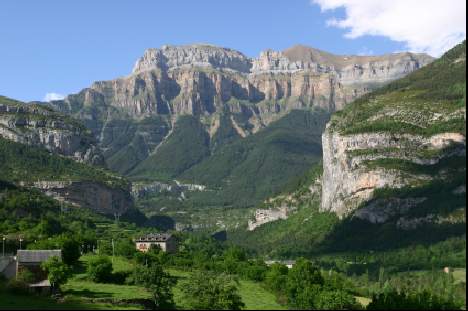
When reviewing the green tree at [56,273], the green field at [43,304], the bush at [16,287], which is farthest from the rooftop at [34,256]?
the green field at [43,304]

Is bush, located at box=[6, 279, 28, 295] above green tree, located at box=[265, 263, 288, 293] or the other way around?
above

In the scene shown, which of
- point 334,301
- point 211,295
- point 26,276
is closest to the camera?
point 211,295

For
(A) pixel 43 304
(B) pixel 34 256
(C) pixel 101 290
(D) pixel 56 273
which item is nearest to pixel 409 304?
(C) pixel 101 290

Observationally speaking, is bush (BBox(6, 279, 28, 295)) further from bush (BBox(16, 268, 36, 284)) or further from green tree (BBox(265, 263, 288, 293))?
green tree (BBox(265, 263, 288, 293))

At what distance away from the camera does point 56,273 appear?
103 meters

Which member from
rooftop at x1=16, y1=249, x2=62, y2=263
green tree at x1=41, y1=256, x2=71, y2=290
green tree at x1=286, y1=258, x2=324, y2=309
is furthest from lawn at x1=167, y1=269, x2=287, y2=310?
rooftop at x1=16, y1=249, x2=62, y2=263

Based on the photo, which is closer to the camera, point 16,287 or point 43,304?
point 43,304

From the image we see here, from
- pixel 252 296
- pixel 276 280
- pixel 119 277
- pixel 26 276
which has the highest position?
pixel 26 276

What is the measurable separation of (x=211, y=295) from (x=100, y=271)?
110 ft

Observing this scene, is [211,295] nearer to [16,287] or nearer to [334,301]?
[334,301]

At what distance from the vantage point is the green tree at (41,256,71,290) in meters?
103

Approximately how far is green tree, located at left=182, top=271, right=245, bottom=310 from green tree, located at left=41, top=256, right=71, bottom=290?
17.6 metres

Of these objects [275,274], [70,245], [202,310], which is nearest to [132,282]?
[70,245]

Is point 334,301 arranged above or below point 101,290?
below
